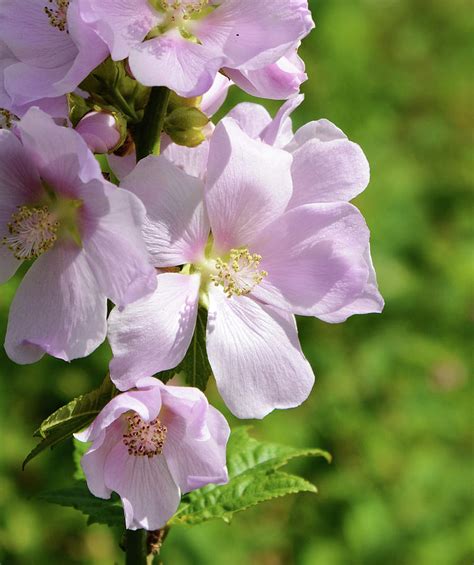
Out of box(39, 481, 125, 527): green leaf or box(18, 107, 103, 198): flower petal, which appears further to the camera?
box(39, 481, 125, 527): green leaf

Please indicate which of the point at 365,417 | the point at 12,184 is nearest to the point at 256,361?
the point at 12,184

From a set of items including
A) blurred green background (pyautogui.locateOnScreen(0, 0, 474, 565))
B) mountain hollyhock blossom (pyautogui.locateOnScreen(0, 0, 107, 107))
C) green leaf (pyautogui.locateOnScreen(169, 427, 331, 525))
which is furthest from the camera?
blurred green background (pyautogui.locateOnScreen(0, 0, 474, 565))

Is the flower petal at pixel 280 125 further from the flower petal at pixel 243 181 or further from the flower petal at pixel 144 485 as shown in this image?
the flower petal at pixel 144 485

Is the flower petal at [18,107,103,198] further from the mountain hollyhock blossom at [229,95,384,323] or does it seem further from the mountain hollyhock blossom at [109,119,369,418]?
the mountain hollyhock blossom at [229,95,384,323]

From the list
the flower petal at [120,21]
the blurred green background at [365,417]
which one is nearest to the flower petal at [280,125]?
the flower petal at [120,21]

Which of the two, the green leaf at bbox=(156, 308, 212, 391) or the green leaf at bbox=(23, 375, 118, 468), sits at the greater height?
the green leaf at bbox=(156, 308, 212, 391)

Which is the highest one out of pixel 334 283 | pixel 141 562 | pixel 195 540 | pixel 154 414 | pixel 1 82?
pixel 1 82

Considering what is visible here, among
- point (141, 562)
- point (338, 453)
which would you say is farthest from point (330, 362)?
point (141, 562)

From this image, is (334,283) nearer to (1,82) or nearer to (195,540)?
(1,82)

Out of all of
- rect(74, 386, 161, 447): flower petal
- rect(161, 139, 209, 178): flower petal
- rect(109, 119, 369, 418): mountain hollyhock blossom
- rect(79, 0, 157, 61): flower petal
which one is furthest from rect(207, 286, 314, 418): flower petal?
rect(79, 0, 157, 61): flower petal
